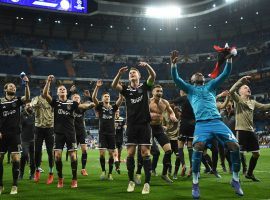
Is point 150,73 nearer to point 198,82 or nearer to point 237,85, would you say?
point 198,82

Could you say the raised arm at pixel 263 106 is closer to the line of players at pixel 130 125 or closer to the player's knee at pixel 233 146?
the line of players at pixel 130 125

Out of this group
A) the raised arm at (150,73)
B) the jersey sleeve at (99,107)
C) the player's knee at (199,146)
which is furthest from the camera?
the jersey sleeve at (99,107)

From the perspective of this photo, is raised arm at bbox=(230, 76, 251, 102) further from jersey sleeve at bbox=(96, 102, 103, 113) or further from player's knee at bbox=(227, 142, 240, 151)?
jersey sleeve at bbox=(96, 102, 103, 113)

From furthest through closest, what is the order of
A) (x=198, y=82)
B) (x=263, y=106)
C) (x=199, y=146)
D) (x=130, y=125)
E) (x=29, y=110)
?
(x=29, y=110) < (x=263, y=106) < (x=130, y=125) < (x=198, y=82) < (x=199, y=146)

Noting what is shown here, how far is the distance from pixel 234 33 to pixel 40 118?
48220mm

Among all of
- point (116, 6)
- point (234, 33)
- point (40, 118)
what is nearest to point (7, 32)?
point (116, 6)

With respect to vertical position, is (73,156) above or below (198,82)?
below

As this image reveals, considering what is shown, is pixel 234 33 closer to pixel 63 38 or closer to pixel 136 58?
pixel 136 58

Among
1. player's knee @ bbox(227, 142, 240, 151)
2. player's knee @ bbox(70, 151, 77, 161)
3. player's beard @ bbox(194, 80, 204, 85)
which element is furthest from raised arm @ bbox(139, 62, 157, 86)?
player's knee @ bbox(70, 151, 77, 161)

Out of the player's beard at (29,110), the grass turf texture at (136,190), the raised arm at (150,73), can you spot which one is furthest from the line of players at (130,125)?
the player's beard at (29,110)

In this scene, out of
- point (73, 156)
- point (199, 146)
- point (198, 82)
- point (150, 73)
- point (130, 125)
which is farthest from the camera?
point (73, 156)

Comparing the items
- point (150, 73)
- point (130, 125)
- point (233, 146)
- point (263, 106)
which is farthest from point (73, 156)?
point (263, 106)

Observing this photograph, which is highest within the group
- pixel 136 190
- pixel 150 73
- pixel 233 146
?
pixel 150 73

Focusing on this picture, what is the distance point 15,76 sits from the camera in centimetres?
4628
